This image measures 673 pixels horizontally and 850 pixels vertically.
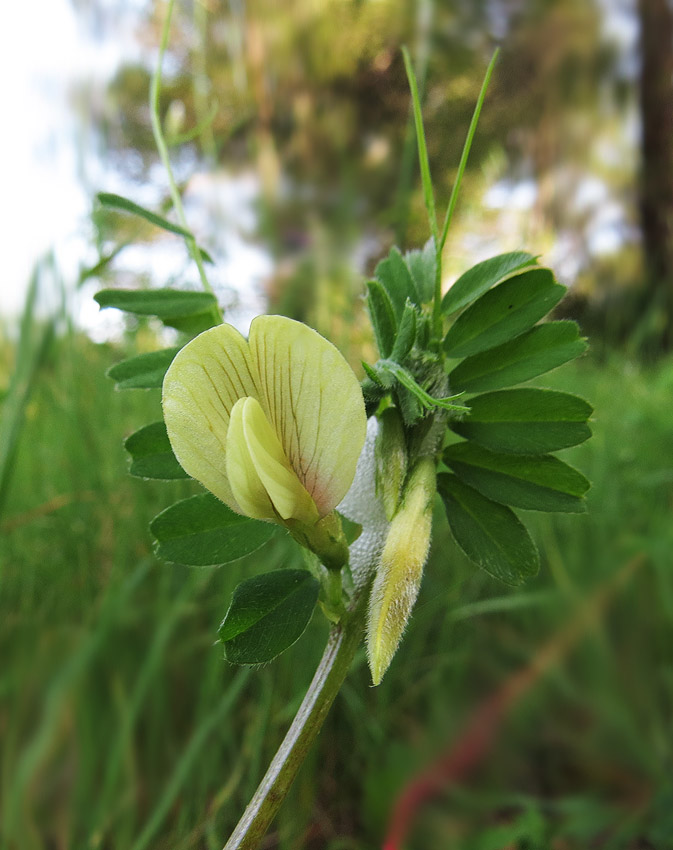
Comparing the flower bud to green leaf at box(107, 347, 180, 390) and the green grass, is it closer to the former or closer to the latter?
green leaf at box(107, 347, 180, 390)

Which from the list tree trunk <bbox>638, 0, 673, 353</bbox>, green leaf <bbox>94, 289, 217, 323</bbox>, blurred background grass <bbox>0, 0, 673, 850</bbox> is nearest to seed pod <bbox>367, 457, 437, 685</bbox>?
green leaf <bbox>94, 289, 217, 323</bbox>

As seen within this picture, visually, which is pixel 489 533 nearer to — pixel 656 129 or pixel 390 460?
pixel 390 460

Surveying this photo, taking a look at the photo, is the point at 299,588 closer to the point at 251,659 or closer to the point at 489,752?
the point at 251,659

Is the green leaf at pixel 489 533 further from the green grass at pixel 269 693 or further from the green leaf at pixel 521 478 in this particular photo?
the green grass at pixel 269 693

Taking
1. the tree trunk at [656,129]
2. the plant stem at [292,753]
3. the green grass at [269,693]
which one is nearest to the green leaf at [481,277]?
the plant stem at [292,753]

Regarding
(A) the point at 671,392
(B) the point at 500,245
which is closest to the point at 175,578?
(B) the point at 500,245

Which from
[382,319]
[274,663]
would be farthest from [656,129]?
[382,319]
